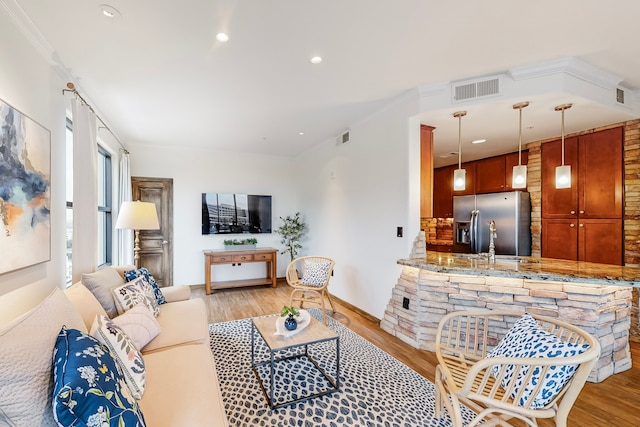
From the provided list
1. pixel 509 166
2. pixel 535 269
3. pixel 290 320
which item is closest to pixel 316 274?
pixel 290 320

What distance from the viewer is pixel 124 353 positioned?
153 centimetres

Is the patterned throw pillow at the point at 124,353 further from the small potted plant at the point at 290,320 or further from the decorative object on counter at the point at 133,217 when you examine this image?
the decorative object on counter at the point at 133,217

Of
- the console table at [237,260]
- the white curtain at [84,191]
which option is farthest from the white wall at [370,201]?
the white curtain at [84,191]

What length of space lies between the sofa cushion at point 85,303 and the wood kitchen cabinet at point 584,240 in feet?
16.6

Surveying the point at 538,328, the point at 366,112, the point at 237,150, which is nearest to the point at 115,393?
the point at 538,328

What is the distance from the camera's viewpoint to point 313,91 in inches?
118

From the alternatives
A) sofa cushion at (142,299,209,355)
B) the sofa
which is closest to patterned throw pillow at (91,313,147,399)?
the sofa

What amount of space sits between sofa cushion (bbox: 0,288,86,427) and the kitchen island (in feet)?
8.49

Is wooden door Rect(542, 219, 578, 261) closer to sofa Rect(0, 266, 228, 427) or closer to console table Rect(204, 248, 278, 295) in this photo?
console table Rect(204, 248, 278, 295)

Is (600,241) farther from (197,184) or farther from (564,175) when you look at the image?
(197,184)

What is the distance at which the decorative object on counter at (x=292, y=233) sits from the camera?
Result: 5777mm

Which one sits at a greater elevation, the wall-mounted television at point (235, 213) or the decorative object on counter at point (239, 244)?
the wall-mounted television at point (235, 213)

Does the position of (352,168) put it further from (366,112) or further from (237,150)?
(237,150)

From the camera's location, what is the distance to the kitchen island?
7.72 ft
